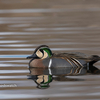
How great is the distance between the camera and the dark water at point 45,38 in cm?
711

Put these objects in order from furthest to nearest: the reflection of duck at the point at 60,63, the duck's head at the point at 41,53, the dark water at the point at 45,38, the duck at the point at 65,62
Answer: the duck's head at the point at 41,53
the duck at the point at 65,62
the reflection of duck at the point at 60,63
the dark water at the point at 45,38

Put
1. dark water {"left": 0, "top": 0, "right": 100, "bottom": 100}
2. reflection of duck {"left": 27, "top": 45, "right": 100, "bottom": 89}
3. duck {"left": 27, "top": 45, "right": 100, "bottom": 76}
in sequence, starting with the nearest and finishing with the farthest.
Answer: dark water {"left": 0, "top": 0, "right": 100, "bottom": 100} → reflection of duck {"left": 27, "top": 45, "right": 100, "bottom": 89} → duck {"left": 27, "top": 45, "right": 100, "bottom": 76}

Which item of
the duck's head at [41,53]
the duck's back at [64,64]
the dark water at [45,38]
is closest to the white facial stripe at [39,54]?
the duck's head at [41,53]

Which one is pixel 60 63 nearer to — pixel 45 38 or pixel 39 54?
pixel 39 54

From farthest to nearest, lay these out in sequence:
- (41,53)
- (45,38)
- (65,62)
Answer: (45,38) < (41,53) < (65,62)

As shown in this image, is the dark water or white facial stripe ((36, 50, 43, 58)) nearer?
the dark water

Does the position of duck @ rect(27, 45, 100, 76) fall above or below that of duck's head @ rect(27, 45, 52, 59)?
below

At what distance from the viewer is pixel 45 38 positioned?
41.1 ft

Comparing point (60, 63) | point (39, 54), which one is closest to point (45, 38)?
point (39, 54)

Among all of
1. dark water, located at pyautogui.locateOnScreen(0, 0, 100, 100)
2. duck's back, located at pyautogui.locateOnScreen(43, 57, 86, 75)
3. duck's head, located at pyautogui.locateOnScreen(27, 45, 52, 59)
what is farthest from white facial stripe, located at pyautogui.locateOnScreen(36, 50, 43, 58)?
dark water, located at pyautogui.locateOnScreen(0, 0, 100, 100)

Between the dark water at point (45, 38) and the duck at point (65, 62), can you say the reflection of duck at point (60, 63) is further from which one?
the dark water at point (45, 38)

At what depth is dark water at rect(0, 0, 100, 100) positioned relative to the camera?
7.11m

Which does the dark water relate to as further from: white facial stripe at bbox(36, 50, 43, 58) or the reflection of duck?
white facial stripe at bbox(36, 50, 43, 58)

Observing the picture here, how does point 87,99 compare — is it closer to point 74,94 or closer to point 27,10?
point 74,94
